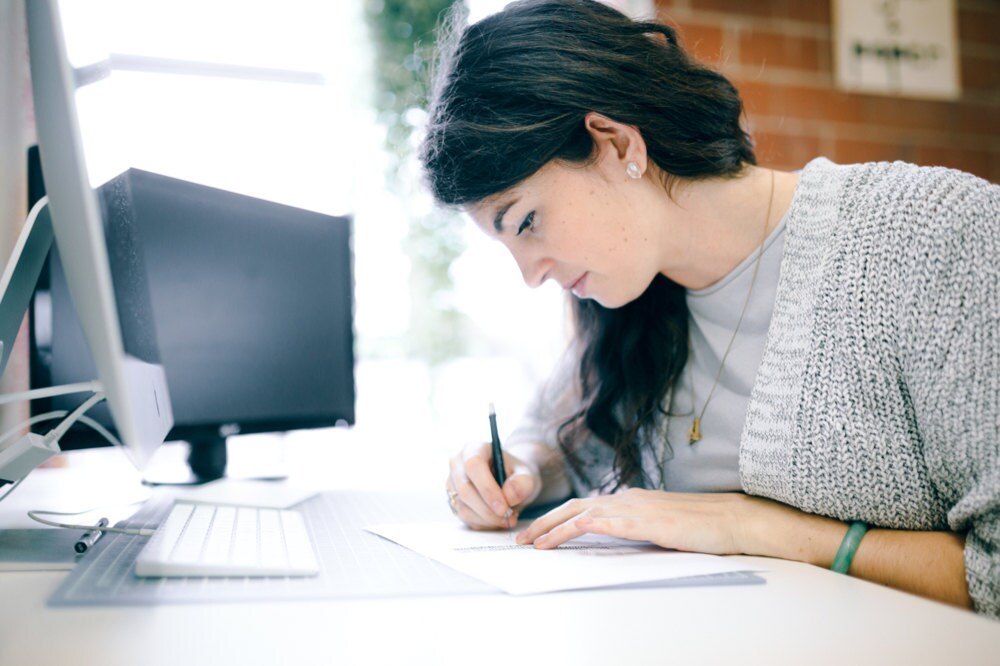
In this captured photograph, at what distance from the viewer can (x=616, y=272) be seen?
104 centimetres

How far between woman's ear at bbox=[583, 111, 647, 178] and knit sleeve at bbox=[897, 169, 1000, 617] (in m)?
0.34

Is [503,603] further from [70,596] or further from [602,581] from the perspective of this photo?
[70,596]

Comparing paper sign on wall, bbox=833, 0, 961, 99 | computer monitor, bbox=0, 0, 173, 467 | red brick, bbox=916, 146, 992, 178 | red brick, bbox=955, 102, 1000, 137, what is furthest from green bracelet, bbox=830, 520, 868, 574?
red brick, bbox=955, 102, 1000, 137

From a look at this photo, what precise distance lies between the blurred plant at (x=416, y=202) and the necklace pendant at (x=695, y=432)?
1.27 metres

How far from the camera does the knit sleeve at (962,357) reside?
2.26 ft

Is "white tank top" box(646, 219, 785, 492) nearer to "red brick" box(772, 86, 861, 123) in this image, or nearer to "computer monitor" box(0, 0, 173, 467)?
"computer monitor" box(0, 0, 173, 467)

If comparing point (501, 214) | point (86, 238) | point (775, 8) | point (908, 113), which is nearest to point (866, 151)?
point (908, 113)

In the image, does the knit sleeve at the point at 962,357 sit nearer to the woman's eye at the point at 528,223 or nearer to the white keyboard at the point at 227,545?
the woman's eye at the point at 528,223

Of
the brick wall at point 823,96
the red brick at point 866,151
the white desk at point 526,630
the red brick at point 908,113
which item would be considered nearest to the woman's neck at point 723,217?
the white desk at point 526,630

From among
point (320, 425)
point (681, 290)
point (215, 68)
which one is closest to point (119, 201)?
point (320, 425)

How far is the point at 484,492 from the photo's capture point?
925mm

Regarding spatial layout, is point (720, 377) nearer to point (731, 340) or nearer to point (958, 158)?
point (731, 340)

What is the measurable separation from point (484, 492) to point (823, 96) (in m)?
2.00

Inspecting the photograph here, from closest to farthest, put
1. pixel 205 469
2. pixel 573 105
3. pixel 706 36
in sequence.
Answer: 1. pixel 573 105
2. pixel 205 469
3. pixel 706 36
